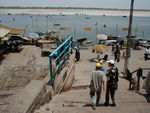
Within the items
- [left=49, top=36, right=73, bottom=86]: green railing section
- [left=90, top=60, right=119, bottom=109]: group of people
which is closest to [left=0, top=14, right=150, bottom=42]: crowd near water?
[left=49, top=36, right=73, bottom=86]: green railing section

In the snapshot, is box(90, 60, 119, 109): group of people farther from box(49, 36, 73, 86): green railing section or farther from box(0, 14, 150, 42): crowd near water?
box(0, 14, 150, 42): crowd near water

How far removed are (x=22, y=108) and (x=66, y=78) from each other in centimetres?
372

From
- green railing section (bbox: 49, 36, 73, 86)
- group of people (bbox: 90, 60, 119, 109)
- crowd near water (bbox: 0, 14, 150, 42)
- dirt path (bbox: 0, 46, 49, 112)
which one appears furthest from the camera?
crowd near water (bbox: 0, 14, 150, 42)

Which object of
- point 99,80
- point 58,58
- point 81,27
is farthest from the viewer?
point 81,27

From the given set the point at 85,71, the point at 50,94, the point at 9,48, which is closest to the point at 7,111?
the point at 50,94

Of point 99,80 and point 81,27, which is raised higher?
point 99,80

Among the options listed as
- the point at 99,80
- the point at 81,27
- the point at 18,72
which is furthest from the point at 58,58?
the point at 81,27

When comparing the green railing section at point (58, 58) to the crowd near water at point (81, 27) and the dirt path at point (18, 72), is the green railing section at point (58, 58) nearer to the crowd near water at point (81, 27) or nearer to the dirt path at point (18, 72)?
the dirt path at point (18, 72)

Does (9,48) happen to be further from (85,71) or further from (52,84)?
(52,84)

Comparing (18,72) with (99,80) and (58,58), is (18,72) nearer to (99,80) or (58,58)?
(58,58)

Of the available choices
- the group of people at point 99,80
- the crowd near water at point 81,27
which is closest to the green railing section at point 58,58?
the group of people at point 99,80

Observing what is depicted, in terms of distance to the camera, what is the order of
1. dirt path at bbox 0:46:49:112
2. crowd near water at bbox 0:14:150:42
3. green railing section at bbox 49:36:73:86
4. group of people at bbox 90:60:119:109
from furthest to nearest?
1. crowd near water at bbox 0:14:150:42
2. dirt path at bbox 0:46:49:112
3. green railing section at bbox 49:36:73:86
4. group of people at bbox 90:60:119:109

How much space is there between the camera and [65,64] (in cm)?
823

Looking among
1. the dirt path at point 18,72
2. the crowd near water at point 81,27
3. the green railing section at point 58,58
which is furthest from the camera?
the crowd near water at point 81,27
